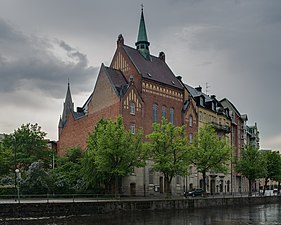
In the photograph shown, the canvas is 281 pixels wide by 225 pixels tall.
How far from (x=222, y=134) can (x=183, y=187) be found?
21548 millimetres

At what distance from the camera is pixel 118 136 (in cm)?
5525

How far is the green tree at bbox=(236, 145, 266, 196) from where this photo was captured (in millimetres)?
86000

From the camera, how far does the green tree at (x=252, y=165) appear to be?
3386 inches

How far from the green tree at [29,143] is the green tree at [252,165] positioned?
37.8 m

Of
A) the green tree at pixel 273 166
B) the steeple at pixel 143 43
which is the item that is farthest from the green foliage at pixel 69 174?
the green tree at pixel 273 166

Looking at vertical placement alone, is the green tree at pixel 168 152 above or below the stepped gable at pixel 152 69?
below

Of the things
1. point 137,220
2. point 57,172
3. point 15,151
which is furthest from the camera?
point 15,151

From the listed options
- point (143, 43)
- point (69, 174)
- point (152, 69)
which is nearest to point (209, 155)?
point (152, 69)

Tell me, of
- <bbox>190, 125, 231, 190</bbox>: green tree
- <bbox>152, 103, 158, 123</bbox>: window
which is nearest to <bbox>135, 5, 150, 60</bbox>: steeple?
<bbox>152, 103, 158, 123</bbox>: window

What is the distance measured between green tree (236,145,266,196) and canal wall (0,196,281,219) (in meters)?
23.5

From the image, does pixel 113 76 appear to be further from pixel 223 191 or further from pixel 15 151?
pixel 223 191

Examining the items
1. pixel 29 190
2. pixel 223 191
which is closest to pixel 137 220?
pixel 29 190

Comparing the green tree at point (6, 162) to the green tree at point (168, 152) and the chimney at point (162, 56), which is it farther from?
the chimney at point (162, 56)

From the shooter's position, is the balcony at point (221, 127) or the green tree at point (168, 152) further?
the balcony at point (221, 127)
